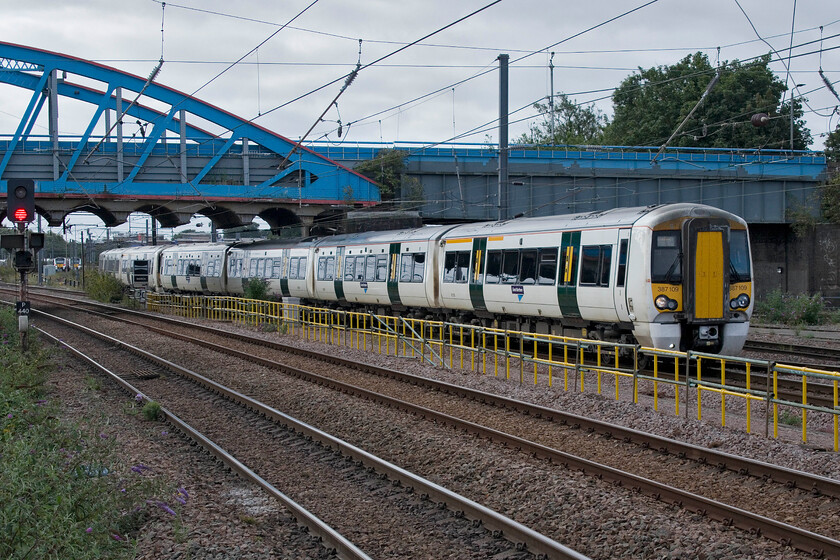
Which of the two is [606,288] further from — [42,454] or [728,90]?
[728,90]

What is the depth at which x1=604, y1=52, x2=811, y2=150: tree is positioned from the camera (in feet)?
161

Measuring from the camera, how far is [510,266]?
63.1 feet

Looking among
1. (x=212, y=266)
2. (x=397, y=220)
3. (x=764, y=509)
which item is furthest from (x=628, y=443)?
(x=212, y=266)

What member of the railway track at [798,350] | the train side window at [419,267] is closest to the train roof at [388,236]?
the train side window at [419,267]

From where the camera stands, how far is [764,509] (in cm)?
761

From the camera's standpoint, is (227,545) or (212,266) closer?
(227,545)

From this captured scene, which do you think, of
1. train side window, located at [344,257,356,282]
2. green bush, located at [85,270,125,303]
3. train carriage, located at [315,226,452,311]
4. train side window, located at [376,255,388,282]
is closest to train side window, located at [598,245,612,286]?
train carriage, located at [315,226,452,311]

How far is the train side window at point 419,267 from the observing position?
2322 cm

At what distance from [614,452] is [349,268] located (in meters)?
18.5

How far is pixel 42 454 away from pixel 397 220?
21668 mm

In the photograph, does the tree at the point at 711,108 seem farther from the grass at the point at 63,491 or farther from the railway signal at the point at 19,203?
the grass at the point at 63,491

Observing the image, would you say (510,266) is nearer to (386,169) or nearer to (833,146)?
(386,169)

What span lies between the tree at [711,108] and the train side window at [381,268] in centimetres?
2706

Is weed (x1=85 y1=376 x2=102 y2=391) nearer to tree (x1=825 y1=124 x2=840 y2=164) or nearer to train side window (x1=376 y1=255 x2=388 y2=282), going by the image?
train side window (x1=376 y1=255 x2=388 y2=282)
